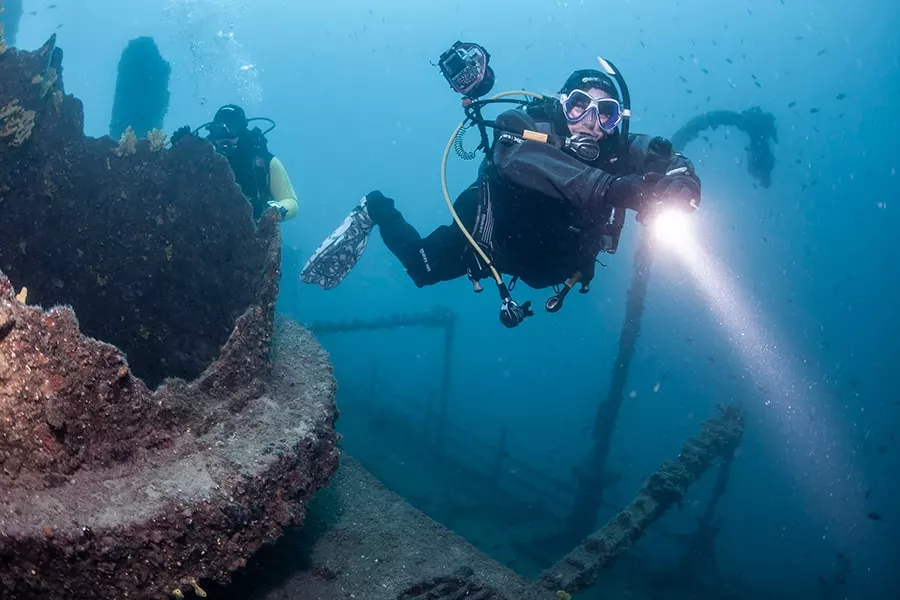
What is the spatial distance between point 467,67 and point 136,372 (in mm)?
4287

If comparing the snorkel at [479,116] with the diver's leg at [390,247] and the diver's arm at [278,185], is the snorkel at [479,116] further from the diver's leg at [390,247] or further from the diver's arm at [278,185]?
the diver's arm at [278,185]

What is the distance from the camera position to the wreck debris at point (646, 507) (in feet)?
20.1

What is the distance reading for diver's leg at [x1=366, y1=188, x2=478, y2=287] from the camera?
641 cm

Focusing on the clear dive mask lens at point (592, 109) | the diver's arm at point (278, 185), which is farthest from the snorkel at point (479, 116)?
the diver's arm at point (278, 185)

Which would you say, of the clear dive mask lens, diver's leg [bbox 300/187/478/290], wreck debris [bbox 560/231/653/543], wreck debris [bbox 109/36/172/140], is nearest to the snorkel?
the clear dive mask lens

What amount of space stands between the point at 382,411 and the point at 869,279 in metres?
126

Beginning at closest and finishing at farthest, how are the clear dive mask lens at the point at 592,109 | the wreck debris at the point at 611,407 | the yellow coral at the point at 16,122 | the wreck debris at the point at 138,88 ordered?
the yellow coral at the point at 16,122 → the clear dive mask lens at the point at 592,109 → the wreck debris at the point at 611,407 → the wreck debris at the point at 138,88

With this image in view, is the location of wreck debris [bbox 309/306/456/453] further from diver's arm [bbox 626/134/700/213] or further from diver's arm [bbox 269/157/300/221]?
diver's arm [bbox 626/134/700/213]

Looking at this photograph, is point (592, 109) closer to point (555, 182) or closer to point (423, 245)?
point (555, 182)

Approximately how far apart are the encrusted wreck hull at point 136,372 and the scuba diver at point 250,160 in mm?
2987

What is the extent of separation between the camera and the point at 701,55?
143 m

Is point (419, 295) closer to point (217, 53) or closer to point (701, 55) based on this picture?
point (217, 53)

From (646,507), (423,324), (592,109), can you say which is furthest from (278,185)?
(423,324)

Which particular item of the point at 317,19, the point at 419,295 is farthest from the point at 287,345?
the point at 317,19
